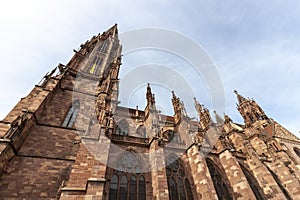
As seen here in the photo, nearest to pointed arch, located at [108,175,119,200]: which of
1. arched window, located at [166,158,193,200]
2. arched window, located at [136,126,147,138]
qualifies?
arched window, located at [166,158,193,200]

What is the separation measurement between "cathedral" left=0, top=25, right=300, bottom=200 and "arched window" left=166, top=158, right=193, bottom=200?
6 centimetres

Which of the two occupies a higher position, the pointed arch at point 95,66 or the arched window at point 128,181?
the pointed arch at point 95,66

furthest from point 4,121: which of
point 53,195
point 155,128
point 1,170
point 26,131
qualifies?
point 155,128

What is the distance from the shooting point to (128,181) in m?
9.60

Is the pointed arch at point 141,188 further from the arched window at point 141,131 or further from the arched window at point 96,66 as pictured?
the arched window at point 96,66

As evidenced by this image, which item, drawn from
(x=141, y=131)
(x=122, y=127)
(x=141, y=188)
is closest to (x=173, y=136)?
(x=141, y=131)

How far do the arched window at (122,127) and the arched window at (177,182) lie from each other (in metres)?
5.83

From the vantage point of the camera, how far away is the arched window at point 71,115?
12.8 meters

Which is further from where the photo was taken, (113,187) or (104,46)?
(104,46)

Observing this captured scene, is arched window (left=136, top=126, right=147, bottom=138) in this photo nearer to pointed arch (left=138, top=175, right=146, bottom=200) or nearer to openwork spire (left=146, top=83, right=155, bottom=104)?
openwork spire (left=146, top=83, right=155, bottom=104)

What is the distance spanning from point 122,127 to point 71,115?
5.00 m

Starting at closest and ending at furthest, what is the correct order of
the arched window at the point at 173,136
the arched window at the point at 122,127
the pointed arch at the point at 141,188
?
the pointed arch at the point at 141,188
the arched window at the point at 122,127
the arched window at the point at 173,136

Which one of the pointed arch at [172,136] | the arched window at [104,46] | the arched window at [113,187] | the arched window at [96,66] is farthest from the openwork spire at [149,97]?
the arched window at [104,46]

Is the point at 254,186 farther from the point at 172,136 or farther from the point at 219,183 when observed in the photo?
the point at 172,136
